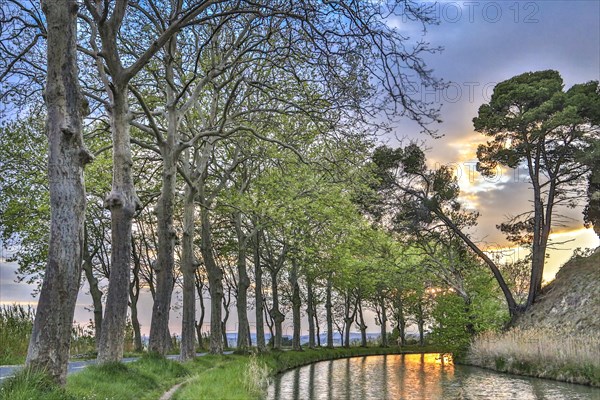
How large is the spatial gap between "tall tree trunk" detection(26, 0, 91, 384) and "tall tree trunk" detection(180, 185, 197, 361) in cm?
1065

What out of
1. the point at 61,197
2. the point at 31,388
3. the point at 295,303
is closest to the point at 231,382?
the point at 31,388

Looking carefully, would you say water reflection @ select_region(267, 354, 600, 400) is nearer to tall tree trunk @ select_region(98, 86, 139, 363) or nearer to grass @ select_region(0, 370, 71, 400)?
tall tree trunk @ select_region(98, 86, 139, 363)

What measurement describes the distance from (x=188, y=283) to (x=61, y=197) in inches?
483

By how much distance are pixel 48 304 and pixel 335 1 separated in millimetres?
6751

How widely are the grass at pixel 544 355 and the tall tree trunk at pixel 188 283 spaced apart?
14714 millimetres

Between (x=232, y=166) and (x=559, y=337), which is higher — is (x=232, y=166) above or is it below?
above

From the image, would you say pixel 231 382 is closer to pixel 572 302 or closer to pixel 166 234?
pixel 166 234

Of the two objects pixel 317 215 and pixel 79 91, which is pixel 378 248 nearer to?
pixel 317 215

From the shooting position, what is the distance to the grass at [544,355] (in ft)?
65.9

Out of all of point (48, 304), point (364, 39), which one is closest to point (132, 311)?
point (48, 304)

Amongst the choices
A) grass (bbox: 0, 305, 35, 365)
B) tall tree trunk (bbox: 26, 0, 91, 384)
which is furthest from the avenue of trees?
grass (bbox: 0, 305, 35, 365)

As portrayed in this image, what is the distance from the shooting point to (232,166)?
2342 cm

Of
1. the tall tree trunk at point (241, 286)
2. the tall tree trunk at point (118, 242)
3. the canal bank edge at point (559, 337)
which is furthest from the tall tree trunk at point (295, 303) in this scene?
the tall tree trunk at point (118, 242)

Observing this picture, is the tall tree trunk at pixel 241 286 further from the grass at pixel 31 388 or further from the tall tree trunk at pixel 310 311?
the grass at pixel 31 388
